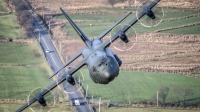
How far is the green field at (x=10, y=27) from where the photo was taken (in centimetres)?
12938

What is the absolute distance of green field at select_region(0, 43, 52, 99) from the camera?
321 ft

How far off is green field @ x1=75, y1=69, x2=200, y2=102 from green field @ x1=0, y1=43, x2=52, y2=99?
9429 mm

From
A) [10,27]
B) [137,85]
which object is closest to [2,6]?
[10,27]

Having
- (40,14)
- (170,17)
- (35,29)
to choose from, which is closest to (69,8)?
(40,14)

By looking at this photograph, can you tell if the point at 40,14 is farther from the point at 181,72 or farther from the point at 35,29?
→ the point at 181,72

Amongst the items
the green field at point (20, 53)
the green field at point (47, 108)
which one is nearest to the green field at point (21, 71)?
the green field at point (20, 53)

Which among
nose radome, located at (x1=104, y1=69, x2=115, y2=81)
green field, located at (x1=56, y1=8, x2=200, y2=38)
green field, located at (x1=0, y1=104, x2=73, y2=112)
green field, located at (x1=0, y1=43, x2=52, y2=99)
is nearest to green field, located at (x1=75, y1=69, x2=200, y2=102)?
green field, located at (x1=0, y1=104, x2=73, y2=112)

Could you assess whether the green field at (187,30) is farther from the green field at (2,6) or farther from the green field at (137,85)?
the green field at (2,6)

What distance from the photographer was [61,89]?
98.3 m

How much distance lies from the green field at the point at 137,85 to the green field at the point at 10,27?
29518 millimetres

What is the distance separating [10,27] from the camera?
445 ft

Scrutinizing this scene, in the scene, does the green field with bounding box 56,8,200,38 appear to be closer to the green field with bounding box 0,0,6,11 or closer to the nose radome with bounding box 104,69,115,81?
the green field with bounding box 0,0,6,11

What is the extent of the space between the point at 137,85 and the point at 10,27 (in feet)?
160

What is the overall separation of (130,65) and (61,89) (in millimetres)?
21096
